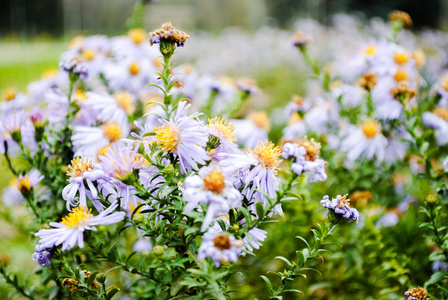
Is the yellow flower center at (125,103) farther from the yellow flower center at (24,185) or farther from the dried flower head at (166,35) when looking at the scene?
the dried flower head at (166,35)

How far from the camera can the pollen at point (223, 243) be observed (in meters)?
0.65

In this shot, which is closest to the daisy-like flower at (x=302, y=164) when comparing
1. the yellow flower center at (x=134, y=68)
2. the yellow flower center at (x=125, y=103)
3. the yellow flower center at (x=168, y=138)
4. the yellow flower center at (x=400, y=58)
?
the yellow flower center at (x=168, y=138)

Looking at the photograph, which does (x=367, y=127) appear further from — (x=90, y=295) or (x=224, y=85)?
(x=90, y=295)

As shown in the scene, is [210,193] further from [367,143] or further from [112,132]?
[367,143]

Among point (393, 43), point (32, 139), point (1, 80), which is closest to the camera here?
point (32, 139)

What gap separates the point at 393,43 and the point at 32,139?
140 cm

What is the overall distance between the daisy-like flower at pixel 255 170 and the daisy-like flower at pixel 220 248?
0.14m

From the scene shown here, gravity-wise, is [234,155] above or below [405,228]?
→ above

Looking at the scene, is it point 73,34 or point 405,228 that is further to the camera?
point 73,34

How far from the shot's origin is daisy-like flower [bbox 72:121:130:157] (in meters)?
1.10

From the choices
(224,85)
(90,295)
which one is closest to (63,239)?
(90,295)

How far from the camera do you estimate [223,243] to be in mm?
647

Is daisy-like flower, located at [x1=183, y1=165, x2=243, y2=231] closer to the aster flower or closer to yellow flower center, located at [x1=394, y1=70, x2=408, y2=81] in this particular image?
the aster flower

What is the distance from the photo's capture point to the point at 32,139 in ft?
3.85
